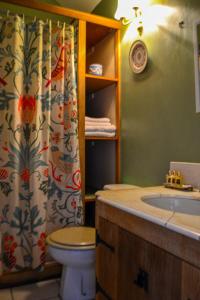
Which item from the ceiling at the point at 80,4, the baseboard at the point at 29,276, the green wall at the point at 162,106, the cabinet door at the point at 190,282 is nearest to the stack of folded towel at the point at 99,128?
Result: the green wall at the point at 162,106

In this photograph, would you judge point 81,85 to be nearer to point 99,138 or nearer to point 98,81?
point 98,81

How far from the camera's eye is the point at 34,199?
5.85 feet

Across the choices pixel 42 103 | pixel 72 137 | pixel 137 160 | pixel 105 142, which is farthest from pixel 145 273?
pixel 105 142

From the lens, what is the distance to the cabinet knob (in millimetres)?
875

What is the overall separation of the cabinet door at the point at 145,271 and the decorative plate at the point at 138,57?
4.03 feet

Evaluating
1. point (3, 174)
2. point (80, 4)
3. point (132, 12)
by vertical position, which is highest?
point (80, 4)

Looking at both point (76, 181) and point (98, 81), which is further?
point (98, 81)

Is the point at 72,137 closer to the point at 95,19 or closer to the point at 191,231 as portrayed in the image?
the point at 95,19

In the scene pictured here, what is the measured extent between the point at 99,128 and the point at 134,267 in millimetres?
1274

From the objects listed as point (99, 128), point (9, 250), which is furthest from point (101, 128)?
point (9, 250)

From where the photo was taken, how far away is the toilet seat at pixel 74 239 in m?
1.50

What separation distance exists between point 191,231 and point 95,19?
1.84 metres

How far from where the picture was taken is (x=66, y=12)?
6.28ft

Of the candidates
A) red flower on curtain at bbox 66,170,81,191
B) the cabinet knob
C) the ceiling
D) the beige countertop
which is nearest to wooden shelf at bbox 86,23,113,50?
the ceiling
